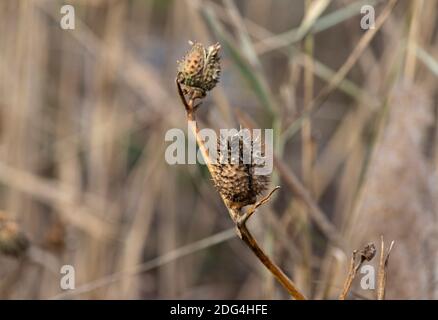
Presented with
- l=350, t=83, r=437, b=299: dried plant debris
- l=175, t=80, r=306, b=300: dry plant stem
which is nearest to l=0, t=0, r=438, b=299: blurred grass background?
l=350, t=83, r=437, b=299: dried plant debris

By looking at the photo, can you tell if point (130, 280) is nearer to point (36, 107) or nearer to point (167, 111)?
point (167, 111)

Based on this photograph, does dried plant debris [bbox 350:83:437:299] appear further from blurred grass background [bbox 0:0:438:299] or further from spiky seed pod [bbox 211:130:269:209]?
spiky seed pod [bbox 211:130:269:209]

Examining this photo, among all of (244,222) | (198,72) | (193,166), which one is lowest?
(244,222)

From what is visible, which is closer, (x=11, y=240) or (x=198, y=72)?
(x=198, y=72)

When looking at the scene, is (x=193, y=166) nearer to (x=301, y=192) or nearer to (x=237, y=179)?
(x=301, y=192)

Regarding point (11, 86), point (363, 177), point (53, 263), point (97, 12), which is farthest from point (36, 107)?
point (363, 177)

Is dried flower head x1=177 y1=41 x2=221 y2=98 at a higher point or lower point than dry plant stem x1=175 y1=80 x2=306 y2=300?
higher

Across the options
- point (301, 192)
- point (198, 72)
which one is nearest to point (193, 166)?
point (301, 192)
